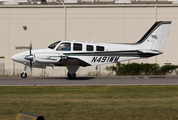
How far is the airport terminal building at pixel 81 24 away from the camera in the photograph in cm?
3394

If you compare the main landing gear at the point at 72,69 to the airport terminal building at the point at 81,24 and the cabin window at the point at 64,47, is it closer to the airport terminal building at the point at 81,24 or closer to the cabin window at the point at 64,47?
the cabin window at the point at 64,47

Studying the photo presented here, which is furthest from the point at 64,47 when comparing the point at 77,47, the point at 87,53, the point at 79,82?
the point at 79,82

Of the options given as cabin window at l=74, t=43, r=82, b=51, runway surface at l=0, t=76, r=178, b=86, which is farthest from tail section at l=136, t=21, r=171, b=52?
cabin window at l=74, t=43, r=82, b=51

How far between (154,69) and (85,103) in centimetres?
1842

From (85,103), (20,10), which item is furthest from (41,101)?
(20,10)

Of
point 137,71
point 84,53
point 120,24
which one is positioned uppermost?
point 120,24

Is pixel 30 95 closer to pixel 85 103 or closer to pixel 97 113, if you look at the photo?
pixel 85 103

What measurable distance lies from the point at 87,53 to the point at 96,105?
32.7 ft

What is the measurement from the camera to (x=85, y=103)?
449 inches

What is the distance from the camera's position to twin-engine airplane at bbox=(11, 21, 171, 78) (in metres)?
19.8

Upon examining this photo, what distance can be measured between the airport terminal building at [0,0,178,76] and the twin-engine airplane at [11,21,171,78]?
12.0m

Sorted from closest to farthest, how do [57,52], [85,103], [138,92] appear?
1. [85,103]
2. [138,92]
3. [57,52]

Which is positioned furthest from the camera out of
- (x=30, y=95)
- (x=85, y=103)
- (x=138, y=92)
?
(x=138, y=92)

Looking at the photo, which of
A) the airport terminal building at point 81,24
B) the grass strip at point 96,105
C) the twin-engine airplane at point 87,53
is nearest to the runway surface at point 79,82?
the twin-engine airplane at point 87,53
